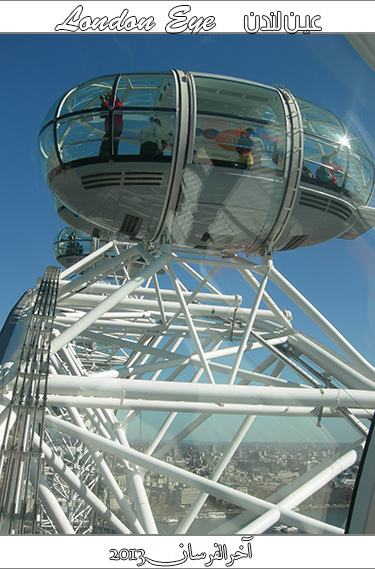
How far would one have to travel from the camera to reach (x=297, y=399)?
4551mm

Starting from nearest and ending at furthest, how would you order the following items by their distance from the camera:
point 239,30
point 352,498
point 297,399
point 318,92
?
point 239,30 → point 352,498 → point 318,92 → point 297,399

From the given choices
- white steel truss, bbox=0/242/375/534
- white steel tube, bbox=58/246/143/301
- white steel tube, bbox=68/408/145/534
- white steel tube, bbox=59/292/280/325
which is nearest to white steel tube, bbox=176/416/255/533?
white steel truss, bbox=0/242/375/534

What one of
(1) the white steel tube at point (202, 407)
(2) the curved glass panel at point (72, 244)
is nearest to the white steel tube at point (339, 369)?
(1) the white steel tube at point (202, 407)

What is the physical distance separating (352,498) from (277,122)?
257 cm

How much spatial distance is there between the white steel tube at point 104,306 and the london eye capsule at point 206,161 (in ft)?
1.38

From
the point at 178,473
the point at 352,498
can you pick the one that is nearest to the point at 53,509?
the point at 178,473

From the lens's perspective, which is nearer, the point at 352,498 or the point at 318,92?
the point at 352,498

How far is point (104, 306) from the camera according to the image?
200 inches

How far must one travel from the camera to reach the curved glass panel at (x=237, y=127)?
3814 millimetres

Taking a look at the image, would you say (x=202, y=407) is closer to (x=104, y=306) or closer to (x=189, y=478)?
(x=189, y=478)

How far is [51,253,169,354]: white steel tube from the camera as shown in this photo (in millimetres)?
4687

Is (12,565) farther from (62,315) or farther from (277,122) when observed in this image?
(62,315)

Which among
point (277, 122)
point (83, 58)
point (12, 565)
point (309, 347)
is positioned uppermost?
point (277, 122)

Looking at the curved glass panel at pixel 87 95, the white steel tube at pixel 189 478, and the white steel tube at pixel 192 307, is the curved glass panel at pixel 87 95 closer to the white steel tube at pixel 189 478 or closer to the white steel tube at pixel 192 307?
the white steel tube at pixel 189 478
